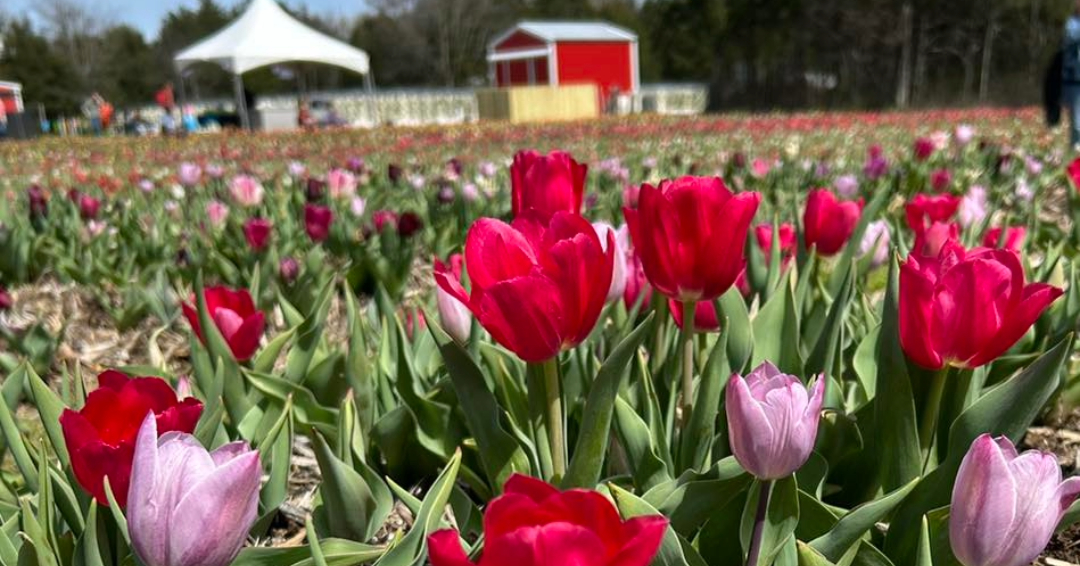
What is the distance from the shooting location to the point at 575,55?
42750 mm

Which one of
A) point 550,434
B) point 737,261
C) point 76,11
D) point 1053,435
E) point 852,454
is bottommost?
point 1053,435

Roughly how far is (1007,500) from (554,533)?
0.42 m

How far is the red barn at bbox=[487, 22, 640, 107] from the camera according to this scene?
42438 mm

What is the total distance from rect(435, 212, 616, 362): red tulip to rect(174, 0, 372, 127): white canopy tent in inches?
889

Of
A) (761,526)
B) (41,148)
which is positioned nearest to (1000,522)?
(761,526)

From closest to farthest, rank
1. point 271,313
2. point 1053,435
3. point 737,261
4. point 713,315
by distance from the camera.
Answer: point 737,261 < point 713,315 < point 1053,435 < point 271,313

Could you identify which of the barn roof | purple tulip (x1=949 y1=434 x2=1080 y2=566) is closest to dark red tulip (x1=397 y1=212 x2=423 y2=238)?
purple tulip (x1=949 y1=434 x2=1080 y2=566)

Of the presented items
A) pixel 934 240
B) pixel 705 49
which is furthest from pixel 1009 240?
pixel 705 49

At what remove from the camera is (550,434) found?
1085mm

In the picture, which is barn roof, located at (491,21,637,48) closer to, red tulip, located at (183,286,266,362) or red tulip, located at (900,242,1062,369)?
red tulip, located at (183,286,266,362)

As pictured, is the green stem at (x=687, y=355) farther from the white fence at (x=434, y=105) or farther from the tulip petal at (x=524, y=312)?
the white fence at (x=434, y=105)

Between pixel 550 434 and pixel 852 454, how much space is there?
1.45 feet

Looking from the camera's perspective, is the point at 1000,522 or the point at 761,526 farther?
the point at 761,526

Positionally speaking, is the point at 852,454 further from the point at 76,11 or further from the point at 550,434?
the point at 76,11
